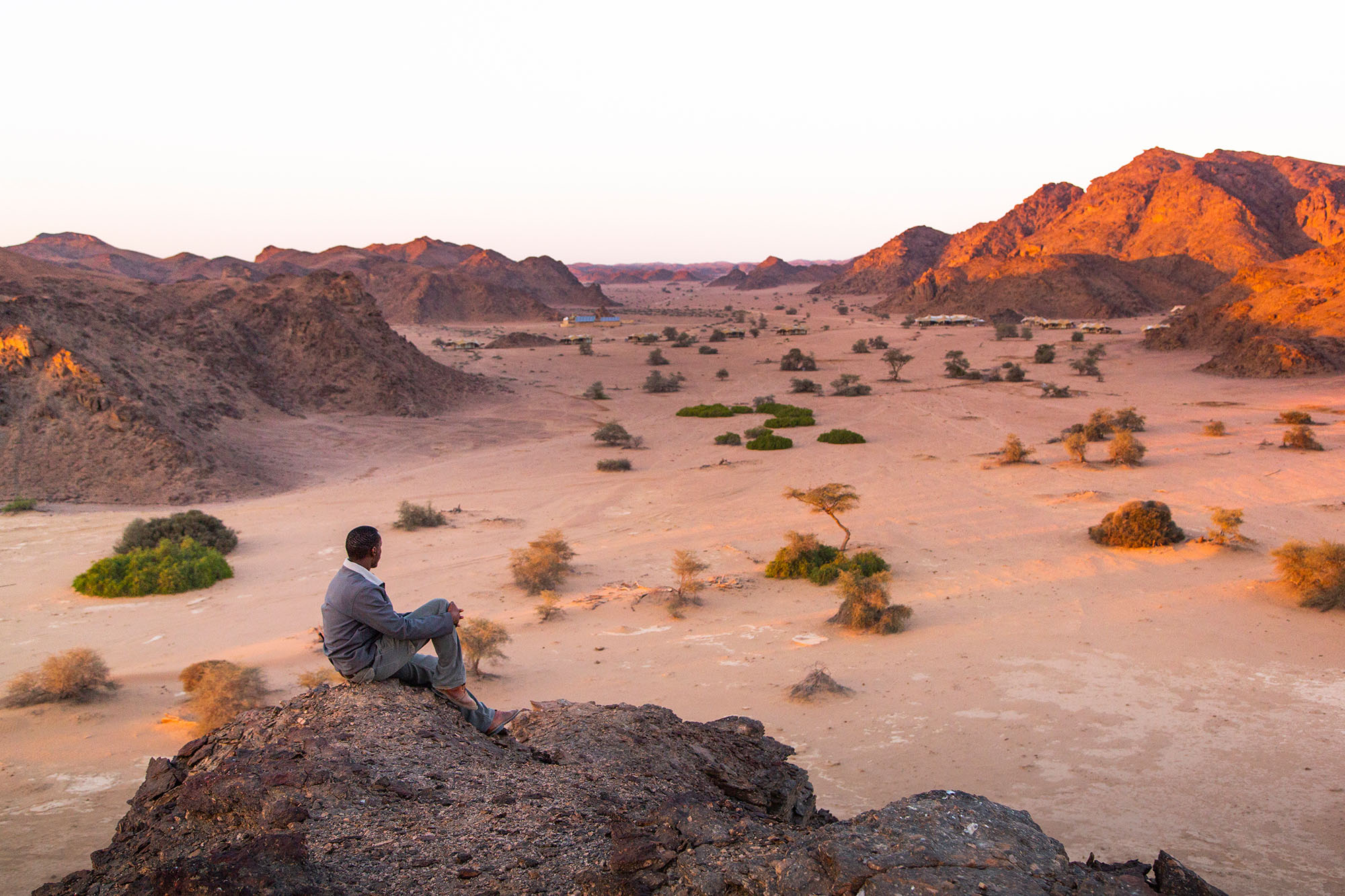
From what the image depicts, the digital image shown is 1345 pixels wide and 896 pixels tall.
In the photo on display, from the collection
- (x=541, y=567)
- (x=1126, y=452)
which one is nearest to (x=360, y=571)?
(x=541, y=567)

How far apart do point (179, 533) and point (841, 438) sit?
14.6 metres

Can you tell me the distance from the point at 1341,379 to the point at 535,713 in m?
32.2

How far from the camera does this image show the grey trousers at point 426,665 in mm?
4668

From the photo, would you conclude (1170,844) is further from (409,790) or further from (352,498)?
(352,498)

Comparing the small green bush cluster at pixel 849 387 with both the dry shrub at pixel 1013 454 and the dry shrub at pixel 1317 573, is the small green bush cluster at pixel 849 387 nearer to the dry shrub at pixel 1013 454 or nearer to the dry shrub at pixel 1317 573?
the dry shrub at pixel 1013 454

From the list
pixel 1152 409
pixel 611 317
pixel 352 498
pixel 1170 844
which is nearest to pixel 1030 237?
pixel 611 317

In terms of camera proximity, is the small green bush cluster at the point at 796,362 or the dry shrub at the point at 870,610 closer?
the dry shrub at the point at 870,610

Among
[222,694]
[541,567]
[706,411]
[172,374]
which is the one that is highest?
[172,374]

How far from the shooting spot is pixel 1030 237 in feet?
306

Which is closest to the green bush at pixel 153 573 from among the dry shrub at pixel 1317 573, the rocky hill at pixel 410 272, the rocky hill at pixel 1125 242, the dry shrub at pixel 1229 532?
the dry shrub at pixel 1317 573

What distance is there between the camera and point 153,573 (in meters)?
11.2

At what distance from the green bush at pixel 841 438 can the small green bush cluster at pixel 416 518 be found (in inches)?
410

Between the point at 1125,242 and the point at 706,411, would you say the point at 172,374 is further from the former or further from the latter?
the point at 1125,242

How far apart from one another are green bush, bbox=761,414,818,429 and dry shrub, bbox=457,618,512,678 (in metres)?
15.8
